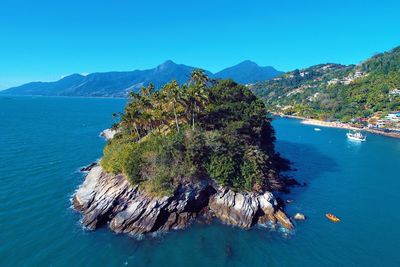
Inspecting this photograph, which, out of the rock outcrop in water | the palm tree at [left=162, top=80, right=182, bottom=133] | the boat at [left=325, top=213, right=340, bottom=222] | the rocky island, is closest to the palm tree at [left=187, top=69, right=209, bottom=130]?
the rocky island

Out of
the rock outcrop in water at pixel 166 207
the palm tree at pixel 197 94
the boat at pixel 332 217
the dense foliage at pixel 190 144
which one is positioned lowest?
the boat at pixel 332 217

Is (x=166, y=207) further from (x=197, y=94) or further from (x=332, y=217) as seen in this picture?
(x=332, y=217)

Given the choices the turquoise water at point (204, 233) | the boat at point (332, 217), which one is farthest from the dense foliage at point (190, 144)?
the boat at point (332, 217)

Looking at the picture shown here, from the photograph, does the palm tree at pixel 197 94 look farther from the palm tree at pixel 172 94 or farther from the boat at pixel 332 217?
the boat at pixel 332 217

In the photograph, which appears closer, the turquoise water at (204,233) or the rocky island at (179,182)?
the turquoise water at (204,233)

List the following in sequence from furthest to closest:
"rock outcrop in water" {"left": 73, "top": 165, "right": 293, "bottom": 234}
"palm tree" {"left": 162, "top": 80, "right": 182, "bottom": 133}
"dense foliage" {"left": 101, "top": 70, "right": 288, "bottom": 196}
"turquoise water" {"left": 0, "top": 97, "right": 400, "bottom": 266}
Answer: "palm tree" {"left": 162, "top": 80, "right": 182, "bottom": 133} → "dense foliage" {"left": 101, "top": 70, "right": 288, "bottom": 196} → "rock outcrop in water" {"left": 73, "top": 165, "right": 293, "bottom": 234} → "turquoise water" {"left": 0, "top": 97, "right": 400, "bottom": 266}

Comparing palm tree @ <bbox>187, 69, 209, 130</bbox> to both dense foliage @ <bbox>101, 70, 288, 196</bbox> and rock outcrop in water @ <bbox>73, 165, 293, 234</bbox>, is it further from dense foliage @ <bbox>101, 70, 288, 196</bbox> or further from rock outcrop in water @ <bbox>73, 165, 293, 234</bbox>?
rock outcrop in water @ <bbox>73, 165, 293, 234</bbox>

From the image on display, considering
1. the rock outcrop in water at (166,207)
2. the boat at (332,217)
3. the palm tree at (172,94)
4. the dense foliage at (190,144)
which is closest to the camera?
the rock outcrop in water at (166,207)
